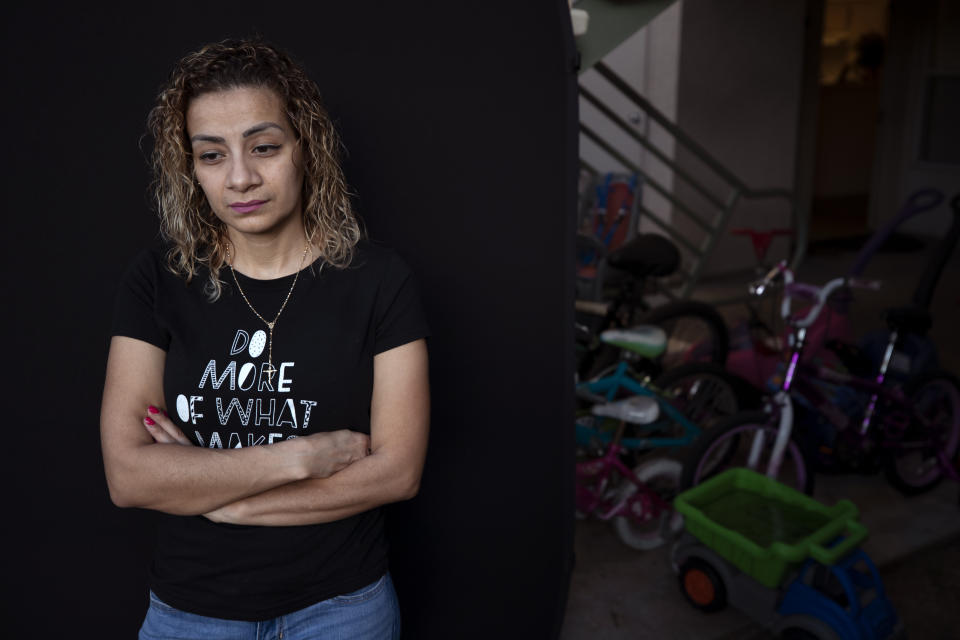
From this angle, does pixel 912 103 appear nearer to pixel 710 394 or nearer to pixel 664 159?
pixel 664 159

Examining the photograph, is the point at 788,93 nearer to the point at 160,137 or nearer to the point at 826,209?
the point at 826,209

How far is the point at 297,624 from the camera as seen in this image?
1313 millimetres

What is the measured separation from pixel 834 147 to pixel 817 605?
9.73m

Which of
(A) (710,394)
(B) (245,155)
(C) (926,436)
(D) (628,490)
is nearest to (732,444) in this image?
(A) (710,394)

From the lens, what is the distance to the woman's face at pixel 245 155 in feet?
4.10

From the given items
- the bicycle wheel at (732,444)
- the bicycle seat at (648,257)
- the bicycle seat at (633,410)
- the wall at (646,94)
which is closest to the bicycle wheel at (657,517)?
the bicycle wheel at (732,444)

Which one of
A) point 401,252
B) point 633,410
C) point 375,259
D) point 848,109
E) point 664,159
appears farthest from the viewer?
point 848,109

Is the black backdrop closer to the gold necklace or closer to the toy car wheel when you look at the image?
the gold necklace

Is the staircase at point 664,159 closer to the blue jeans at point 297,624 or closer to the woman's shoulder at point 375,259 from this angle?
the woman's shoulder at point 375,259

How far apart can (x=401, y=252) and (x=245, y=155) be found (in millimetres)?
560

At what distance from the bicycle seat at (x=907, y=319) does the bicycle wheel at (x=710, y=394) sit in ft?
1.96

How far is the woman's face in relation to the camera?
125 centimetres

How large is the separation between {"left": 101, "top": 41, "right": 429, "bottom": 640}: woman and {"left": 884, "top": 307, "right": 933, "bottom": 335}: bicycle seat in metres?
2.64

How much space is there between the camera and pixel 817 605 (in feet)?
7.67
